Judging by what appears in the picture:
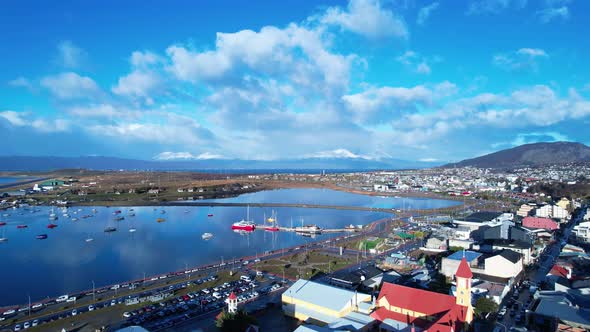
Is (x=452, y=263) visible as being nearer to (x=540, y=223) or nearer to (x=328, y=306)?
(x=328, y=306)

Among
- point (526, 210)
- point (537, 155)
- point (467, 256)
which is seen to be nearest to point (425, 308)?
point (467, 256)

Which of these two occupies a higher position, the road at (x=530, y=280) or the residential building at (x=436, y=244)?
the residential building at (x=436, y=244)

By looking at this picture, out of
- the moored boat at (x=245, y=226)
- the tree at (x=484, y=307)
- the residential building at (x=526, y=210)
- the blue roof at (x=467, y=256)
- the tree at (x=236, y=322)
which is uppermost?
the residential building at (x=526, y=210)

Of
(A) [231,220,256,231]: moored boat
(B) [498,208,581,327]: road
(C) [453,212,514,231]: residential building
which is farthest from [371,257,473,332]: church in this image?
(A) [231,220,256,231]: moored boat

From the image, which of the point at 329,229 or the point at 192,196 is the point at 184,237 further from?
the point at 192,196

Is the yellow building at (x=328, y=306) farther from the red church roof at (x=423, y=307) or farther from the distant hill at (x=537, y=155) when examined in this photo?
the distant hill at (x=537, y=155)

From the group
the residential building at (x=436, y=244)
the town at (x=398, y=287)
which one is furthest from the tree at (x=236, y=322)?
the residential building at (x=436, y=244)

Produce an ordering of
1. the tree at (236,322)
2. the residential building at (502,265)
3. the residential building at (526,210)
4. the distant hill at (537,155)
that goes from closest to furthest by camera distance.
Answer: the tree at (236,322)
the residential building at (502,265)
the residential building at (526,210)
the distant hill at (537,155)
